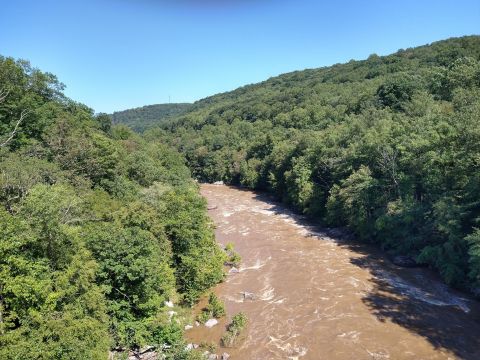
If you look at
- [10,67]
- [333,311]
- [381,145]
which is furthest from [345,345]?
[10,67]

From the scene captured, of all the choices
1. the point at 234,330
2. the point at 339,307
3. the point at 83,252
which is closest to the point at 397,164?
the point at 339,307

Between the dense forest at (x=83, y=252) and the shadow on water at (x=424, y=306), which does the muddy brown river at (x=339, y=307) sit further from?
the dense forest at (x=83, y=252)

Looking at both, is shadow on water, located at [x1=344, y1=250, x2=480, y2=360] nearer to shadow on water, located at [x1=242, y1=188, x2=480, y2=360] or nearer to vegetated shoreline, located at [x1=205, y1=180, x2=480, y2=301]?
shadow on water, located at [x1=242, y1=188, x2=480, y2=360]

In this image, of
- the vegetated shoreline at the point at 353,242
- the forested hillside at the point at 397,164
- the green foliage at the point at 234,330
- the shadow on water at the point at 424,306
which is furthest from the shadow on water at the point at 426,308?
the green foliage at the point at 234,330

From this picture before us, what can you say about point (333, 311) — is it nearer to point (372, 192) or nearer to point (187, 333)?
point (187, 333)

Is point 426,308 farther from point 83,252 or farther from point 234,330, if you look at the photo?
point 83,252

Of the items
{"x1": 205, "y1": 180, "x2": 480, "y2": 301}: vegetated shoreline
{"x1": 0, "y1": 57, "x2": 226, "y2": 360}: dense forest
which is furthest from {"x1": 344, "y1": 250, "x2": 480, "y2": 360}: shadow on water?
{"x1": 0, "y1": 57, "x2": 226, "y2": 360}: dense forest
